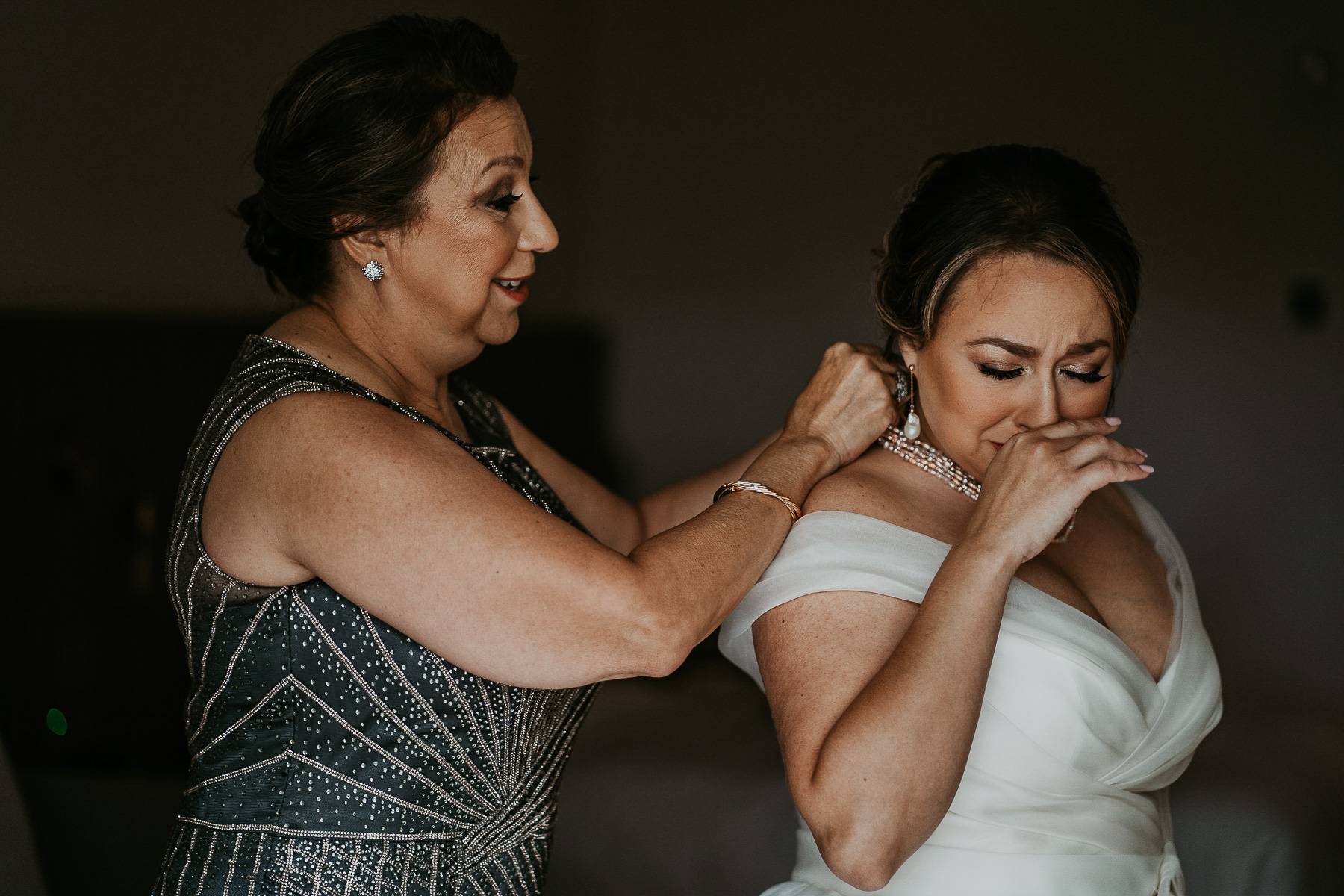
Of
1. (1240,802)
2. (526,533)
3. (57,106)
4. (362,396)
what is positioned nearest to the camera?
(526,533)

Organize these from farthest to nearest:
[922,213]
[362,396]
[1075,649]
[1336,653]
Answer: [1336,653] → [922,213] → [1075,649] → [362,396]

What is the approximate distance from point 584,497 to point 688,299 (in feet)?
6.40

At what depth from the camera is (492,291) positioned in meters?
1.52

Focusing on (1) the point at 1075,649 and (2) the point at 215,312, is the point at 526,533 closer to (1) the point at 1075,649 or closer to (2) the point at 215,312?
(1) the point at 1075,649

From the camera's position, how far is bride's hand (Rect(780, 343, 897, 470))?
161 centimetres

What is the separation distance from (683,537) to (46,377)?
1677mm

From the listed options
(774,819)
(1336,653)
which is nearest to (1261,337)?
(1336,653)

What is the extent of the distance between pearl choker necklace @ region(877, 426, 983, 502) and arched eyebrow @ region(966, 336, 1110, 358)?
225 mm

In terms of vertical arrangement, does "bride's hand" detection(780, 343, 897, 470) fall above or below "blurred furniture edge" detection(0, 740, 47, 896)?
above

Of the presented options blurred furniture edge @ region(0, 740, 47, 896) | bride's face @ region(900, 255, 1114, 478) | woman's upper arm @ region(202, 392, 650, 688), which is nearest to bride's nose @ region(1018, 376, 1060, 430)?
bride's face @ region(900, 255, 1114, 478)

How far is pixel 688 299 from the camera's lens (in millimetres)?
3781

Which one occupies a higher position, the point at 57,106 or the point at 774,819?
the point at 57,106

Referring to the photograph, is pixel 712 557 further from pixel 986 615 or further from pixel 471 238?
pixel 471 238

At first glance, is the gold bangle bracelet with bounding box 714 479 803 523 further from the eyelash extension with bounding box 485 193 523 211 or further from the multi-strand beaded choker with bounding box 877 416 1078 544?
the eyelash extension with bounding box 485 193 523 211
